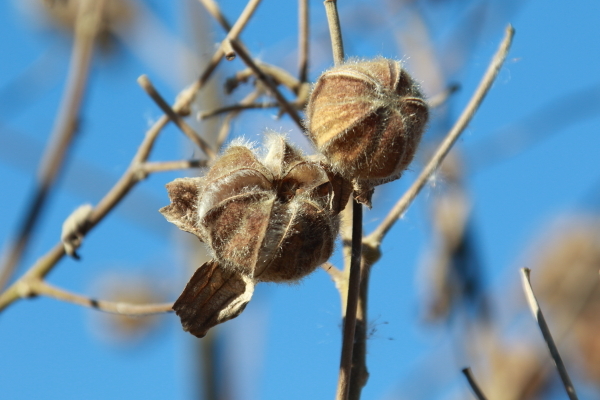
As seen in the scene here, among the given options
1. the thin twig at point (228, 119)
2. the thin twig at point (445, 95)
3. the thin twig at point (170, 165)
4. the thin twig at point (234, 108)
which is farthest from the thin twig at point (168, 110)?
the thin twig at point (445, 95)

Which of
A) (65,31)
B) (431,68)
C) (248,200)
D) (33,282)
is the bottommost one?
(248,200)

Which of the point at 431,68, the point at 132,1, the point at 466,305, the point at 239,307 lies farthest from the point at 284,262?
the point at 132,1

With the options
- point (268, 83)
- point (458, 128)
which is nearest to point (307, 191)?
point (458, 128)

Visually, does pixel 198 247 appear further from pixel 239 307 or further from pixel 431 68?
pixel 431 68

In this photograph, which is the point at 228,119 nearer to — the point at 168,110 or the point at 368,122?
the point at 168,110

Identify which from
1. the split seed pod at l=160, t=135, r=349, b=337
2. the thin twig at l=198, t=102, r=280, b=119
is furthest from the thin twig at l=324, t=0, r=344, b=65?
the thin twig at l=198, t=102, r=280, b=119

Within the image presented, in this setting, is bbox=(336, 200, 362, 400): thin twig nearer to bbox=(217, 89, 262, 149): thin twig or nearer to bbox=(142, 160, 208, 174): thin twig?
bbox=(142, 160, 208, 174): thin twig

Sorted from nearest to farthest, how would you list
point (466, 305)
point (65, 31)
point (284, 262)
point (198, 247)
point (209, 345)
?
point (284, 262)
point (466, 305)
point (209, 345)
point (198, 247)
point (65, 31)
